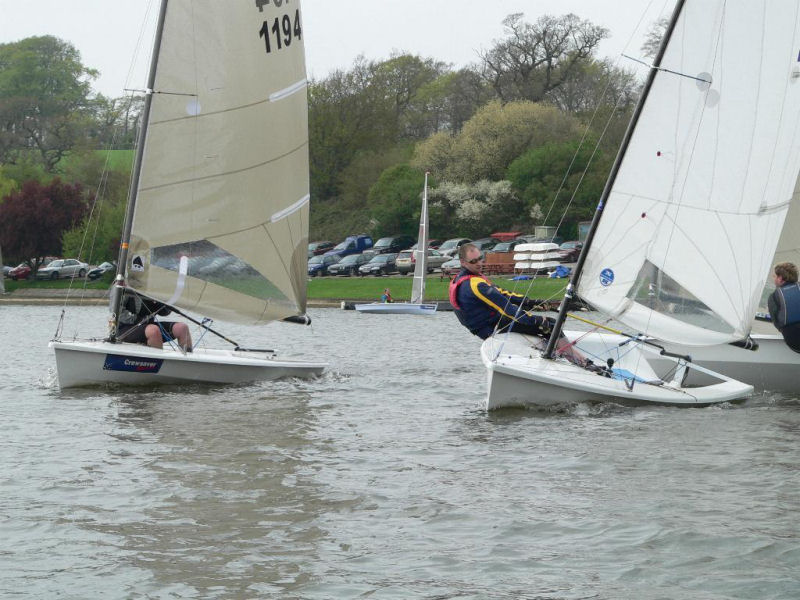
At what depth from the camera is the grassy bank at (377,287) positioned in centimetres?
4394

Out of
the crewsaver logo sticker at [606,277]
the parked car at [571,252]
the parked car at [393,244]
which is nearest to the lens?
the crewsaver logo sticker at [606,277]

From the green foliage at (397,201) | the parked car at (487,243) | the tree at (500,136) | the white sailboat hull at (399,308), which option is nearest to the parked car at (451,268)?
the parked car at (487,243)

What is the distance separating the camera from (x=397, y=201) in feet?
213

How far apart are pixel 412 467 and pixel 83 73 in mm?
105730

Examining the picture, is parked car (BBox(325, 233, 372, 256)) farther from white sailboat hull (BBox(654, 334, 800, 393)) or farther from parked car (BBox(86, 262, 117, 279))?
white sailboat hull (BBox(654, 334, 800, 393))

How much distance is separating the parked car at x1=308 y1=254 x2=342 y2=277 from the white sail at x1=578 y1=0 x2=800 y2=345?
44.8m

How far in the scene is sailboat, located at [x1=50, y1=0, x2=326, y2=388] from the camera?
50.0ft

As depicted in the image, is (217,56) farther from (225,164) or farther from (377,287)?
(377,287)

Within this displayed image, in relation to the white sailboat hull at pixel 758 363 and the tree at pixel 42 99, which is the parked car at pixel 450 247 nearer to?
the tree at pixel 42 99

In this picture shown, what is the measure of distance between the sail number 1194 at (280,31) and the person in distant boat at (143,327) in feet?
13.7

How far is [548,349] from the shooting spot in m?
12.8

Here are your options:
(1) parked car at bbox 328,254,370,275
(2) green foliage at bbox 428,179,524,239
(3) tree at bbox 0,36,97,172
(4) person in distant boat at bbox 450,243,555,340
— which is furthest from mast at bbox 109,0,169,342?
(3) tree at bbox 0,36,97,172

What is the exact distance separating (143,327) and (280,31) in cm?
492

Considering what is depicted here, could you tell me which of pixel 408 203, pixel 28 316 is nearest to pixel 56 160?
pixel 408 203
